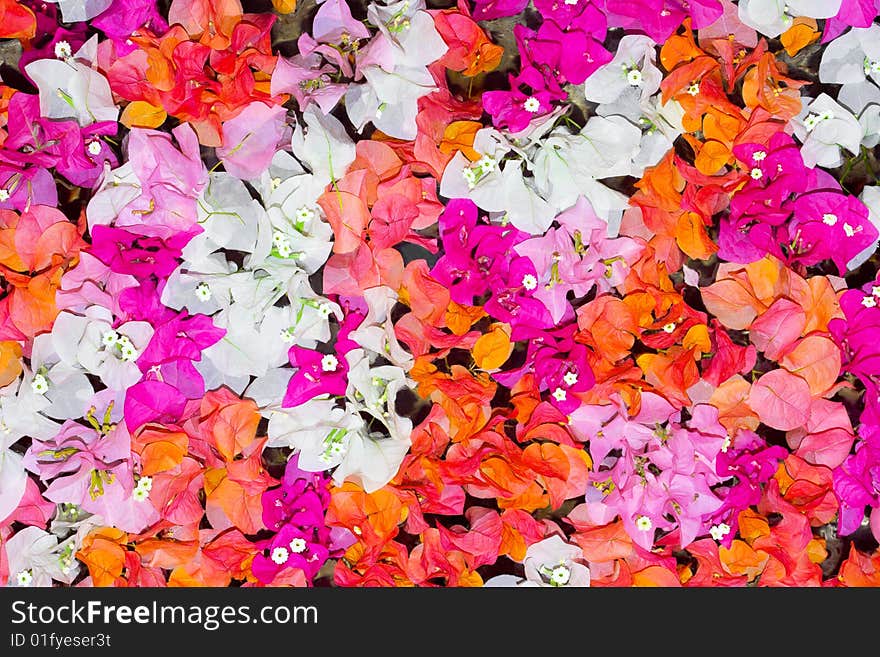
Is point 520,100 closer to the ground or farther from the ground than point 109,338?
farther from the ground

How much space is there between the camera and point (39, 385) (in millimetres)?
856

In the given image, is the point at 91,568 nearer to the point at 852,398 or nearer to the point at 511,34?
the point at 511,34

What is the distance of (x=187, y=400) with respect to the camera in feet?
2.86

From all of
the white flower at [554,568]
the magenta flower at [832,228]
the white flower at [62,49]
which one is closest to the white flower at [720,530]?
the white flower at [554,568]

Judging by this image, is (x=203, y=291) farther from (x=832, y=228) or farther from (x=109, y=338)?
(x=832, y=228)

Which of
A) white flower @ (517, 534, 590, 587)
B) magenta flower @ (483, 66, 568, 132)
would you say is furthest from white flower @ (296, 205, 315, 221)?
white flower @ (517, 534, 590, 587)

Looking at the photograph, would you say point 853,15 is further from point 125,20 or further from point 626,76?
point 125,20

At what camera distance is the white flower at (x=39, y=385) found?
2.81ft

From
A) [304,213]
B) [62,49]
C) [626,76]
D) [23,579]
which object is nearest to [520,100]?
[626,76]

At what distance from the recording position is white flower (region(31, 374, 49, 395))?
86cm

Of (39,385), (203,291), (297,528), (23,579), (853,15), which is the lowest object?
(23,579)

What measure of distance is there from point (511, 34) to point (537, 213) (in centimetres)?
24

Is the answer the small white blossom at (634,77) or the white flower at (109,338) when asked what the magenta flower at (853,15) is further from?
the white flower at (109,338)
